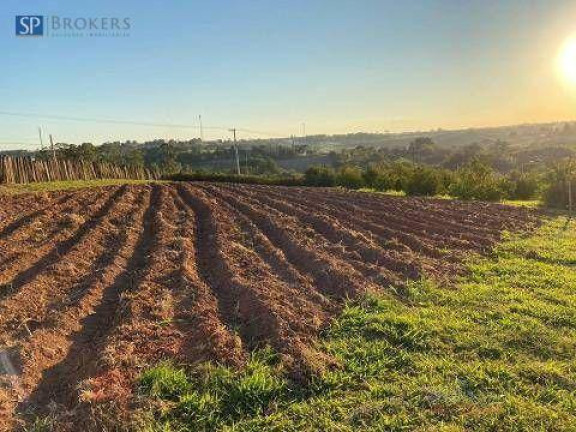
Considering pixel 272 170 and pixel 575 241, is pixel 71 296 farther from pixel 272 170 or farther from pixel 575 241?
pixel 272 170

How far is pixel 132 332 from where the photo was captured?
604 cm

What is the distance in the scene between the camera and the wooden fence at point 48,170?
82.4ft

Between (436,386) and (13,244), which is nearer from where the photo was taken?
(436,386)

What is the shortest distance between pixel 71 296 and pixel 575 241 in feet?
35.1

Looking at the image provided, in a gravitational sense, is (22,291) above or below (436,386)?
above

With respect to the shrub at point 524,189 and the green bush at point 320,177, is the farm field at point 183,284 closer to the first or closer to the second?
the shrub at point 524,189

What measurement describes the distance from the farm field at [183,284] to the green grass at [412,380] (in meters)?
0.17

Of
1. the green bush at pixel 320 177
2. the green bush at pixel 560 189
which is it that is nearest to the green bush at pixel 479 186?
the green bush at pixel 560 189

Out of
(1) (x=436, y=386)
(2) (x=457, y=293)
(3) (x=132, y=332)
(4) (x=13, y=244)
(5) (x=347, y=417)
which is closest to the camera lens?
(5) (x=347, y=417)

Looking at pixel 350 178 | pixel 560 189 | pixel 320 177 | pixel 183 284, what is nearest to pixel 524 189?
pixel 560 189

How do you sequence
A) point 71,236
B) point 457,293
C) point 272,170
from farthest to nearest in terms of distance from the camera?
1. point 272,170
2. point 71,236
3. point 457,293

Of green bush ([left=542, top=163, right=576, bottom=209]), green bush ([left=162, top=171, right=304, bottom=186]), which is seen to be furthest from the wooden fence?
green bush ([left=542, top=163, right=576, bottom=209])

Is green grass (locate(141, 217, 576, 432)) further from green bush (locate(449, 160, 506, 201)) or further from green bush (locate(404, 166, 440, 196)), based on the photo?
green bush (locate(404, 166, 440, 196))

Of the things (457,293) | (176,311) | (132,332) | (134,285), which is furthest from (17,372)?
(457,293)
